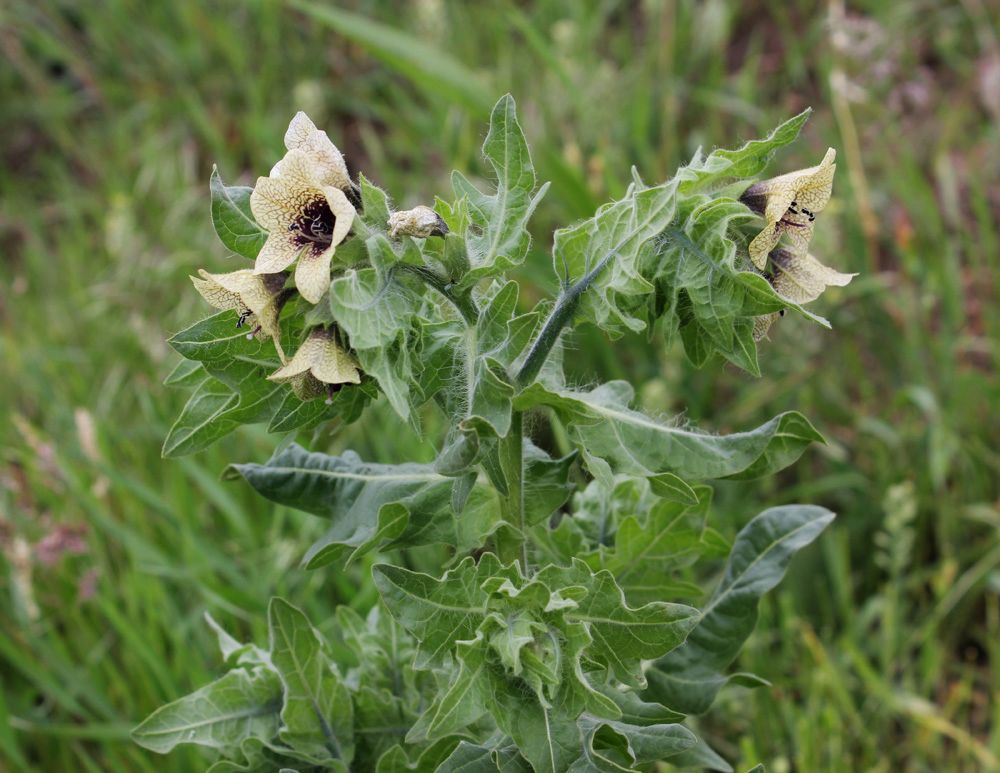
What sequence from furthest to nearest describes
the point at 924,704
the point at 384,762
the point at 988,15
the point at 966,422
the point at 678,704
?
1. the point at 988,15
2. the point at 966,422
3. the point at 924,704
4. the point at 678,704
5. the point at 384,762

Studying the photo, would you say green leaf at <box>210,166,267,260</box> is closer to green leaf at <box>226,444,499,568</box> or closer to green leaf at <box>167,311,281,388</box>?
green leaf at <box>167,311,281,388</box>

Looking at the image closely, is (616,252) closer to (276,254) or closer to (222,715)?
(276,254)

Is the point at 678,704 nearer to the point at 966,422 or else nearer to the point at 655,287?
the point at 655,287

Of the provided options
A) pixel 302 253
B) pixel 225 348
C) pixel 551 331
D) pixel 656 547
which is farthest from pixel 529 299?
pixel 302 253

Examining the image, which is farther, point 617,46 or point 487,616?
point 617,46

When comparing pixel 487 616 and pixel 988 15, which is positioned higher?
pixel 487 616

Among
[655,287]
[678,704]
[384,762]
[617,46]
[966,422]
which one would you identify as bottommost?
[966,422]

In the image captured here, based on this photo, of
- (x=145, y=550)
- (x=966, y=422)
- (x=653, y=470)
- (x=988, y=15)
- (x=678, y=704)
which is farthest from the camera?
(x=988, y=15)

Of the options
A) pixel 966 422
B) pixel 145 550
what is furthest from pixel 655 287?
pixel 966 422
